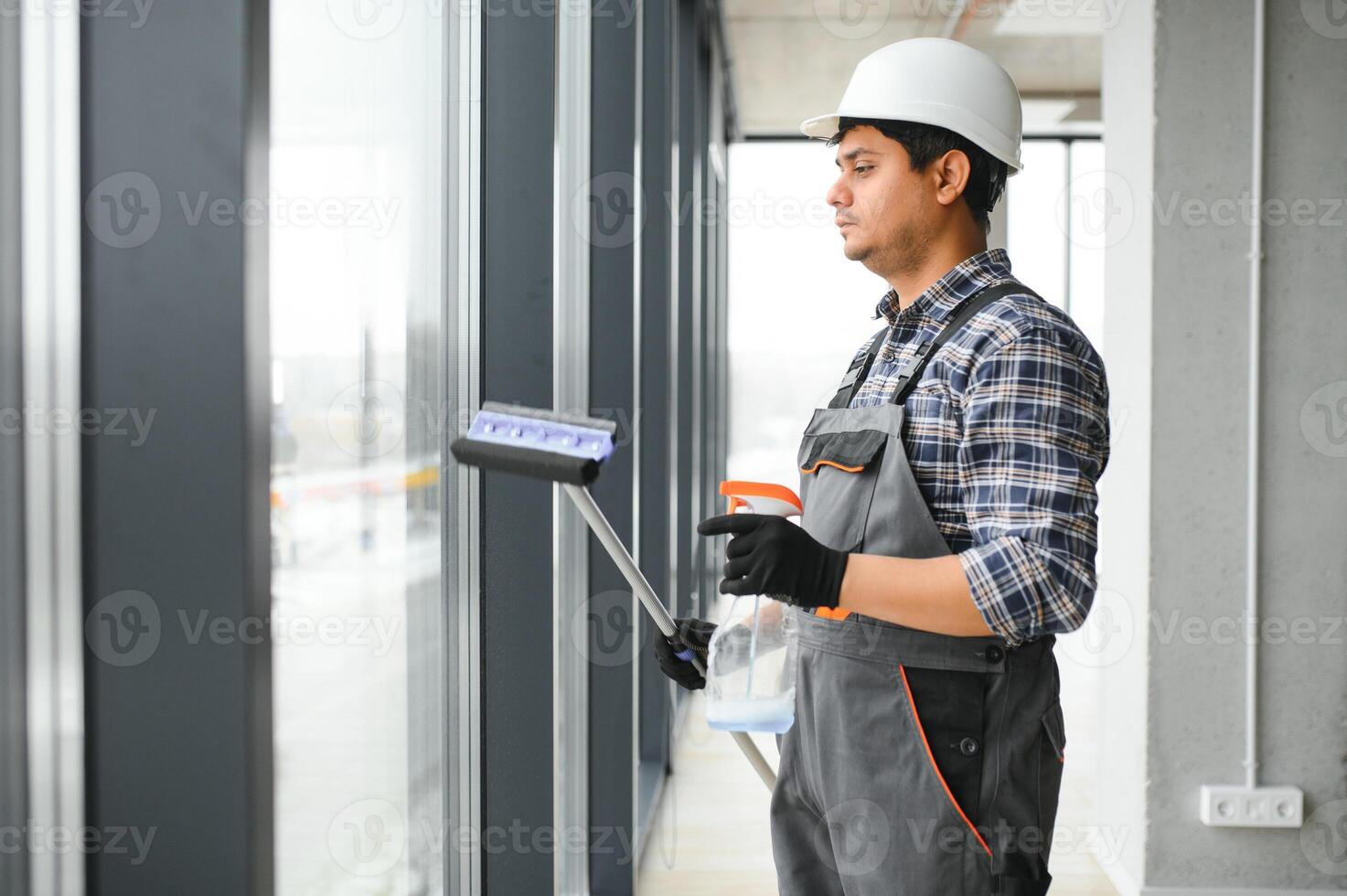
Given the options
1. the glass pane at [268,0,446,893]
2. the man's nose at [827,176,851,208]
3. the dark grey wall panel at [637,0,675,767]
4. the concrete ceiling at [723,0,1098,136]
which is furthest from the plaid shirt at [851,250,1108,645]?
the concrete ceiling at [723,0,1098,136]

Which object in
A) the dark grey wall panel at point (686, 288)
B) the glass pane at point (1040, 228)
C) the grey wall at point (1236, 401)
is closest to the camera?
the grey wall at point (1236, 401)

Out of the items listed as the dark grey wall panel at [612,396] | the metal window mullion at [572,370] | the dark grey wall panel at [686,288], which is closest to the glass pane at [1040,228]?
the dark grey wall panel at [686,288]

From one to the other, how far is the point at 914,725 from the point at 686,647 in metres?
0.30

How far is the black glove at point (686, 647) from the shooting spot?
138cm

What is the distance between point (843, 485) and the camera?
4.25ft

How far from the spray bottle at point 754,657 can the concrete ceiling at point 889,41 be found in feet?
13.5

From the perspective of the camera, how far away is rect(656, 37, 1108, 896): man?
112cm

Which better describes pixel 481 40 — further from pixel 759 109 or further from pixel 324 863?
pixel 759 109

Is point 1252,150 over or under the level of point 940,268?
→ over

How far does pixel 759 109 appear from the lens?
7.02 m

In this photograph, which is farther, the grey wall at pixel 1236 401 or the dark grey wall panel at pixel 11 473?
the grey wall at pixel 1236 401

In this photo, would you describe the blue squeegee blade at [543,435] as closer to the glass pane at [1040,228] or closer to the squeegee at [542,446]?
the squeegee at [542,446]

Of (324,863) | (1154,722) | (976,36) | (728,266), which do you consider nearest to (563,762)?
(324,863)

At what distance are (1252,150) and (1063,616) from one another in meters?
2.04
